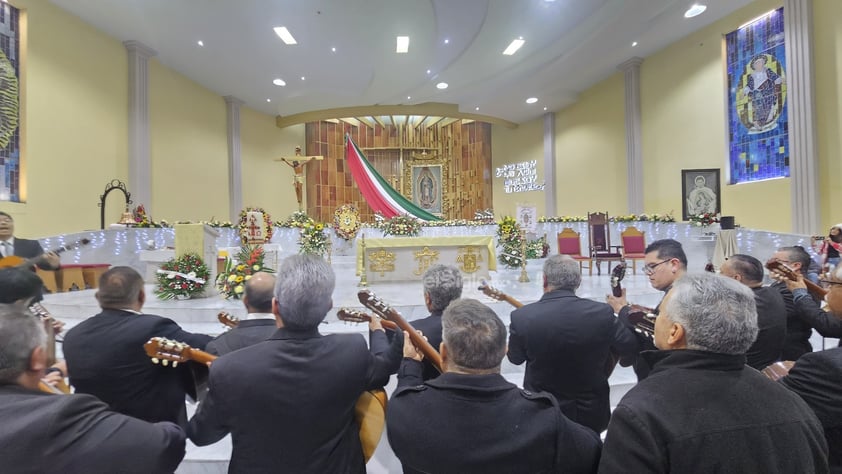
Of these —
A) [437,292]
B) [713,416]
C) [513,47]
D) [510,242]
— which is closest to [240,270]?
[437,292]

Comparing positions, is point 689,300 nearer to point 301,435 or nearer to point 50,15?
point 301,435

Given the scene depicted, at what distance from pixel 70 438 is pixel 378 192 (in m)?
10.8

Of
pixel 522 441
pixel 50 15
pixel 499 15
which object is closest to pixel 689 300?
pixel 522 441

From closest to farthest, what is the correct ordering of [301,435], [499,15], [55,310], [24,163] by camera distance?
[301,435] < [55,310] < [24,163] < [499,15]

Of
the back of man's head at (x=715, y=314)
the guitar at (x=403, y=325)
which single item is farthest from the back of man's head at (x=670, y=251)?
the guitar at (x=403, y=325)

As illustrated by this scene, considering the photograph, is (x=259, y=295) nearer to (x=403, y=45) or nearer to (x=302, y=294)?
(x=302, y=294)

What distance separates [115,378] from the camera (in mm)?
1404

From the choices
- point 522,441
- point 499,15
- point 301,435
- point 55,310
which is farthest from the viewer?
point 499,15

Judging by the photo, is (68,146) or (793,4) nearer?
(793,4)

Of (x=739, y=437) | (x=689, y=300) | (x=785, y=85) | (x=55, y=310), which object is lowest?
(x=55, y=310)

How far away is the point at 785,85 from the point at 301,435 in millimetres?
9662

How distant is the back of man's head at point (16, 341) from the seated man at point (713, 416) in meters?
1.26

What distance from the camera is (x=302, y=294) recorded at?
122 centimetres

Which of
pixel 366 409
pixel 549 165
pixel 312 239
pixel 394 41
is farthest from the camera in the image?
pixel 549 165
